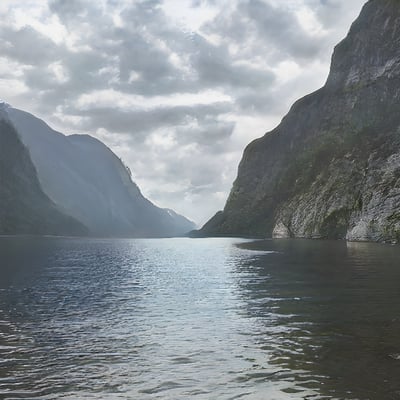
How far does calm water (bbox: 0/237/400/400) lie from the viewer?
47.2 feet

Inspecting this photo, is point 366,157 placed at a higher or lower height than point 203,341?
higher

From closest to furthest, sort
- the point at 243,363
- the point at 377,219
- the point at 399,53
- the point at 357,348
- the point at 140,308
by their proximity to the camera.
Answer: the point at 243,363, the point at 357,348, the point at 140,308, the point at 377,219, the point at 399,53

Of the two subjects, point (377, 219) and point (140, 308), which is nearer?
point (140, 308)

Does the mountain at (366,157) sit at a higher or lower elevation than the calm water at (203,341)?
higher

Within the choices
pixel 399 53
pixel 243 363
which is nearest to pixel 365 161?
pixel 399 53

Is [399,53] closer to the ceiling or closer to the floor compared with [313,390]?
closer to the ceiling

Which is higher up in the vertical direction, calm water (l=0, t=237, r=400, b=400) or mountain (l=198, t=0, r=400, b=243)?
mountain (l=198, t=0, r=400, b=243)

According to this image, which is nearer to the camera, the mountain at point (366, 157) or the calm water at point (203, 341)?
the calm water at point (203, 341)

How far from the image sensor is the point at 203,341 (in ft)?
68.0

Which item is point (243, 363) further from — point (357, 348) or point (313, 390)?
point (357, 348)

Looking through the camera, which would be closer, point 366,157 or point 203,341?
point 203,341

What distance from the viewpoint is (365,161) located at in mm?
158250

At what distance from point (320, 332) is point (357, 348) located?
11.5 ft

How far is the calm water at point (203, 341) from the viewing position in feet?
47.2
